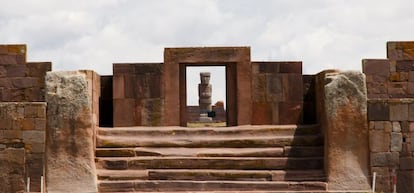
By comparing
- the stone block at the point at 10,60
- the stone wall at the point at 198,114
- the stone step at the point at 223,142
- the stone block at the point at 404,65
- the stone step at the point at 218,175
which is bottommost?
the stone step at the point at 218,175

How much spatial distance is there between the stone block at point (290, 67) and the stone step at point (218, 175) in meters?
2.83

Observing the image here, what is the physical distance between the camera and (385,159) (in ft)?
37.1

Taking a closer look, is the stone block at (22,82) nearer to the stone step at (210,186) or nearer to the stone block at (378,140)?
the stone step at (210,186)

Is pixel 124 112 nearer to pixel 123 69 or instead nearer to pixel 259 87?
pixel 123 69

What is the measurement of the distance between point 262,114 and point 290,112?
1.97 ft

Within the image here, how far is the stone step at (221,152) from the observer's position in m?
11.8

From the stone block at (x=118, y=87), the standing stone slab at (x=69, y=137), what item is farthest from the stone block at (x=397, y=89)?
the standing stone slab at (x=69, y=137)

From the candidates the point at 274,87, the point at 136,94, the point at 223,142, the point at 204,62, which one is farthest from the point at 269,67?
the point at 136,94

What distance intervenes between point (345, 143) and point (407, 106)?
130cm

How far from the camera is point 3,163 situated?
452 inches

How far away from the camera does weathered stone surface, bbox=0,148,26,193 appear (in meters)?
11.4

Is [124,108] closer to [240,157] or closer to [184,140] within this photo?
[184,140]

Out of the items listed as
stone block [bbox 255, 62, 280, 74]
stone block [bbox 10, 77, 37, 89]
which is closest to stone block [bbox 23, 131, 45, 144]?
stone block [bbox 10, 77, 37, 89]

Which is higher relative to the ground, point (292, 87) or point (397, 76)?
point (397, 76)
